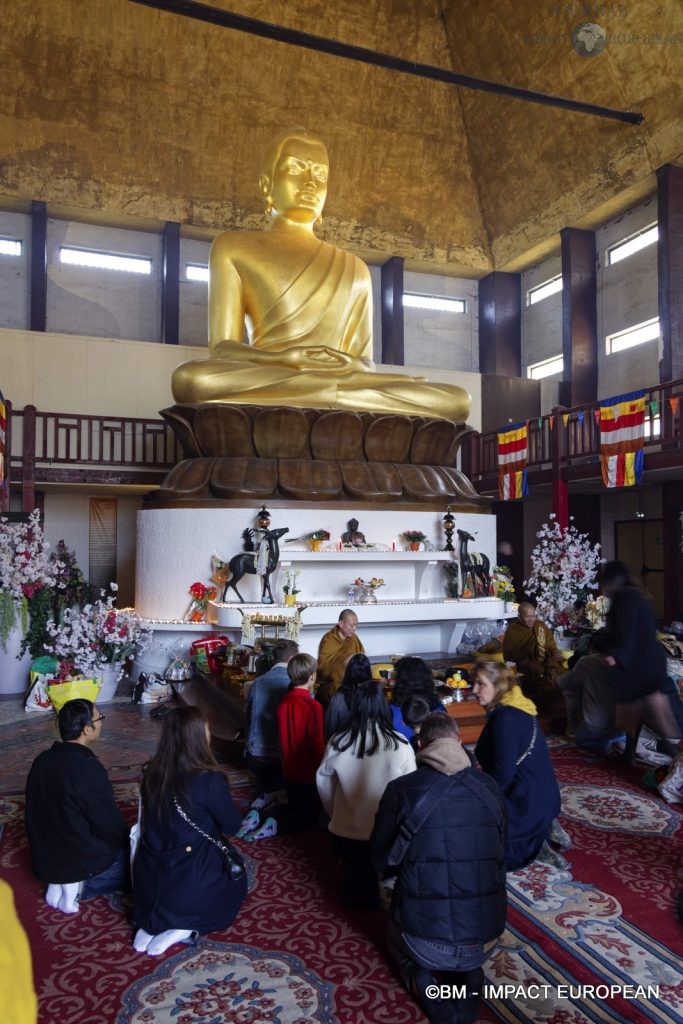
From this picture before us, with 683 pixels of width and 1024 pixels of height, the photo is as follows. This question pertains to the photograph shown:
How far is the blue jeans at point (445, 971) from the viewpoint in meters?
2.09

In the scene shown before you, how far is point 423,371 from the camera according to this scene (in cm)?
1234

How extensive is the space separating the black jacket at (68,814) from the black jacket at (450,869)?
3.82ft

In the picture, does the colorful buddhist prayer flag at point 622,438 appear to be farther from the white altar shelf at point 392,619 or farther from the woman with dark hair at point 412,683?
the woman with dark hair at point 412,683

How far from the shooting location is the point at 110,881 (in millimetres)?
2873

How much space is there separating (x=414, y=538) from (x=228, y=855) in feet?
16.0

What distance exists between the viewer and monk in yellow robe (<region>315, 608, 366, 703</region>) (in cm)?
473

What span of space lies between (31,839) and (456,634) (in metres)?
4.96

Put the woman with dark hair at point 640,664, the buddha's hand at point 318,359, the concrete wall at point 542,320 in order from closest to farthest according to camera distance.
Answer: the woman with dark hair at point 640,664 → the buddha's hand at point 318,359 → the concrete wall at point 542,320

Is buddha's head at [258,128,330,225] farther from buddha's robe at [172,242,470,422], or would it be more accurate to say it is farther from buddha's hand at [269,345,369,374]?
buddha's hand at [269,345,369,374]

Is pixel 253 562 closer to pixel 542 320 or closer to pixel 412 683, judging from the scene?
pixel 412 683

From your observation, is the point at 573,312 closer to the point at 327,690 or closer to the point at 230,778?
the point at 327,690

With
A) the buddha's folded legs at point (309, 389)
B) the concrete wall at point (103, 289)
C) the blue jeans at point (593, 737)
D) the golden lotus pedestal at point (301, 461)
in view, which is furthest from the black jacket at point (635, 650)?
the concrete wall at point (103, 289)

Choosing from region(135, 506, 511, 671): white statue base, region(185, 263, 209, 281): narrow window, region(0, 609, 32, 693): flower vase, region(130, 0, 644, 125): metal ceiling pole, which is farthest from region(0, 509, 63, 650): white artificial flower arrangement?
region(185, 263, 209, 281): narrow window

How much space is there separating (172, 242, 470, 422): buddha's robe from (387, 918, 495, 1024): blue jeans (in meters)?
5.91
